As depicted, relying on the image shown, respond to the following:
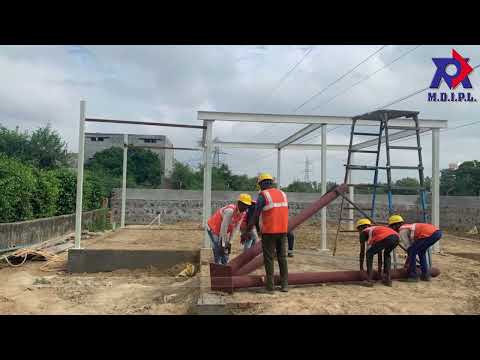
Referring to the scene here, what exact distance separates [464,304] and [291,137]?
8448 millimetres

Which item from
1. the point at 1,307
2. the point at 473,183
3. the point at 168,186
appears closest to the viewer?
the point at 1,307

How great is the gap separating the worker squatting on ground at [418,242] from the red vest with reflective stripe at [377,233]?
0.67 m

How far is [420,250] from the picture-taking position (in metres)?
6.91

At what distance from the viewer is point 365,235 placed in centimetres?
671

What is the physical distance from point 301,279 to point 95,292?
369 centimetres

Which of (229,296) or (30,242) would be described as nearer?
(229,296)

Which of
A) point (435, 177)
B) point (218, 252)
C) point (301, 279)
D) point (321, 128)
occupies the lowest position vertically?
point (301, 279)

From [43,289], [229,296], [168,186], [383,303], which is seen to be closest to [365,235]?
[383,303]

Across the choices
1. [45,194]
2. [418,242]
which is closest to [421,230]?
[418,242]

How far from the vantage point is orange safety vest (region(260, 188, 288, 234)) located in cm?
564

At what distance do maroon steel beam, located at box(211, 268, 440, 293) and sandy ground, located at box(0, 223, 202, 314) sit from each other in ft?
1.85

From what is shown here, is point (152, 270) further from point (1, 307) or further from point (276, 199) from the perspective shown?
point (276, 199)

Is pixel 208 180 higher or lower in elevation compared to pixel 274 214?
higher

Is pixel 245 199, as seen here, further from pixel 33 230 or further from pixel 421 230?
pixel 33 230
